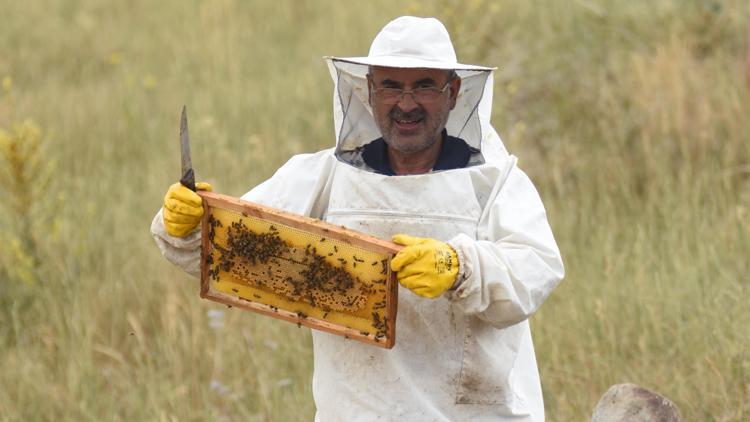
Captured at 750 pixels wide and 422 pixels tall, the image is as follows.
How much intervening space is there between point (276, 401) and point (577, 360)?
1.34 m

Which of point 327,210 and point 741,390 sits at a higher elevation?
point 327,210

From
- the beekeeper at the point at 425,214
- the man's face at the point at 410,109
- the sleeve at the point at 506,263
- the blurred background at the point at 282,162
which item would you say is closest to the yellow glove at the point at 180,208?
the beekeeper at the point at 425,214

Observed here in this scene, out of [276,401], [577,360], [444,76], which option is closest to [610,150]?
[577,360]

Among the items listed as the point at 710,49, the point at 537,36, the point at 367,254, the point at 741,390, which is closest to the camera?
the point at 367,254

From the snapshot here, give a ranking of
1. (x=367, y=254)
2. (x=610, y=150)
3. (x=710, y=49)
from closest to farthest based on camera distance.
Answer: (x=367, y=254) < (x=610, y=150) < (x=710, y=49)

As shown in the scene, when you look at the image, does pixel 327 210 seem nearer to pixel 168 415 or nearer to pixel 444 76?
pixel 444 76

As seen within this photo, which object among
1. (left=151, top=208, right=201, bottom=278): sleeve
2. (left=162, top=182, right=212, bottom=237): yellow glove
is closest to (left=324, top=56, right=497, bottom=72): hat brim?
(left=162, top=182, right=212, bottom=237): yellow glove

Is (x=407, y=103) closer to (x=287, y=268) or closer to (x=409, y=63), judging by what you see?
(x=409, y=63)

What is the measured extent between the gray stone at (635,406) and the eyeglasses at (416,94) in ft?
3.62

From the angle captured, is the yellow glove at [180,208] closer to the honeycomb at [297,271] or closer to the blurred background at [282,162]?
the honeycomb at [297,271]

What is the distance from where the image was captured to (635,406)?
11.9ft

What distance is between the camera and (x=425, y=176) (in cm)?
347

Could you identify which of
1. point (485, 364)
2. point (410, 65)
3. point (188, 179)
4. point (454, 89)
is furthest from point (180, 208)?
point (485, 364)

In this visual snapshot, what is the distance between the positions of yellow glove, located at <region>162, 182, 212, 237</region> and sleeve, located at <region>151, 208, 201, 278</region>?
0.07 m
